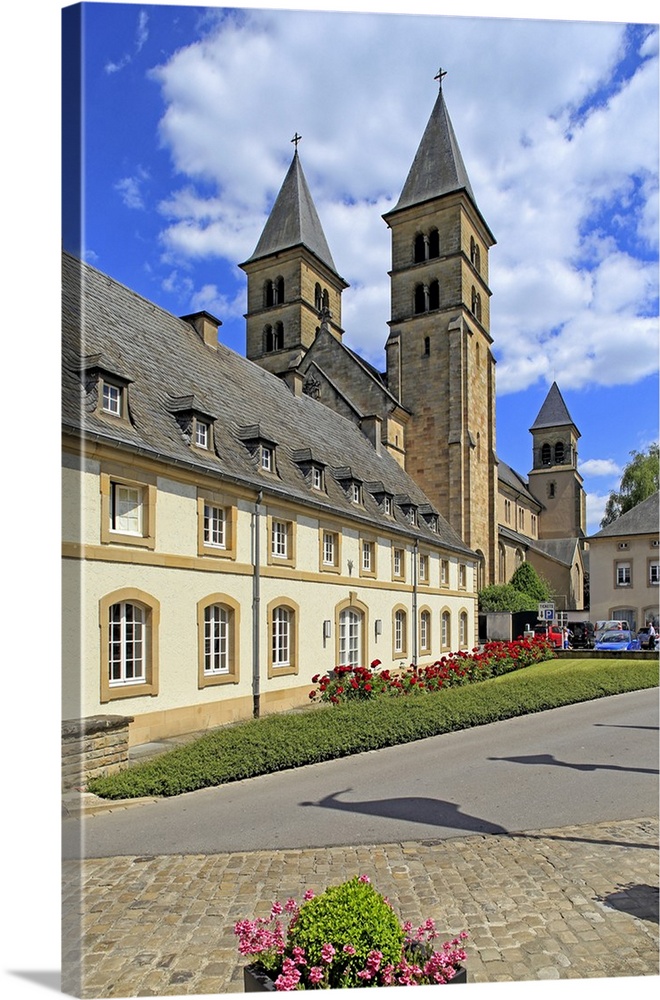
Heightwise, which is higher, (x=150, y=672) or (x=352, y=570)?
(x=352, y=570)

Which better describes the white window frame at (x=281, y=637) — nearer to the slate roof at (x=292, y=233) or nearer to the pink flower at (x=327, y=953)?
the pink flower at (x=327, y=953)

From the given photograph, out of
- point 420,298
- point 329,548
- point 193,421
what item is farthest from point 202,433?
point 420,298

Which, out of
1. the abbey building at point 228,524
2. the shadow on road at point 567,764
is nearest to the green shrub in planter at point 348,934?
the abbey building at point 228,524

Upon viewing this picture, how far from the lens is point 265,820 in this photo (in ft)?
22.9

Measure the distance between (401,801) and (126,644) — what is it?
5650 mm

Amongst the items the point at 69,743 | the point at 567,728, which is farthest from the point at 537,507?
the point at 69,743

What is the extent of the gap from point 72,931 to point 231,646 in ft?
29.8

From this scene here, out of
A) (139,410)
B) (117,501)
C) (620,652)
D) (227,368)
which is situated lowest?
(620,652)

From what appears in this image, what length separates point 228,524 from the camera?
13.9 meters

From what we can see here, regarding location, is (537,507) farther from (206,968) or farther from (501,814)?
(206,968)

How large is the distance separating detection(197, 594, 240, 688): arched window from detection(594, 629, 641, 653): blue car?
64.7 ft

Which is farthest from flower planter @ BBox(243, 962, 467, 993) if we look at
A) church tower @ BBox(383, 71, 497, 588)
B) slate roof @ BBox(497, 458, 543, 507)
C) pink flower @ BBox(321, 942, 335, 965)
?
slate roof @ BBox(497, 458, 543, 507)

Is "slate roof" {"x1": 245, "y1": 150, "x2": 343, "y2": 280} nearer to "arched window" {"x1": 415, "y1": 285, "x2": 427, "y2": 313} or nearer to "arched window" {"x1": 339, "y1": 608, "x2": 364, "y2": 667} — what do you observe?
"arched window" {"x1": 415, "y1": 285, "x2": 427, "y2": 313}

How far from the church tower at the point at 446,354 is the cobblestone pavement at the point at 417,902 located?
2888 centimetres
